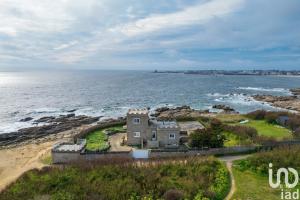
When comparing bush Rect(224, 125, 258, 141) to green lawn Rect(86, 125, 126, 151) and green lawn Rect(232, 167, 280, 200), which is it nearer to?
green lawn Rect(232, 167, 280, 200)

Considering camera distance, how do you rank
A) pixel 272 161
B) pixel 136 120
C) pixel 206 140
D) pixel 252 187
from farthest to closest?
pixel 136 120, pixel 206 140, pixel 272 161, pixel 252 187

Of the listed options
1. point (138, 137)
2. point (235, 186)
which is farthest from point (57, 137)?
point (235, 186)

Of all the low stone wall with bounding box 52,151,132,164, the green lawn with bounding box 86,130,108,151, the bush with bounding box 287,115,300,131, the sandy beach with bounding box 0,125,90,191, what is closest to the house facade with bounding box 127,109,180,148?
the green lawn with bounding box 86,130,108,151

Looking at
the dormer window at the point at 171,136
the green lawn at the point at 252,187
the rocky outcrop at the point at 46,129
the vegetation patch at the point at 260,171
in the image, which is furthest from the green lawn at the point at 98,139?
the green lawn at the point at 252,187

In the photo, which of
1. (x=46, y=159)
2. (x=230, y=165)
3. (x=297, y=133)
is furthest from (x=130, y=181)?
(x=297, y=133)

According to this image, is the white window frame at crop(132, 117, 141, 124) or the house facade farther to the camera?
the white window frame at crop(132, 117, 141, 124)

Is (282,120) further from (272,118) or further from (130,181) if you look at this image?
(130,181)
